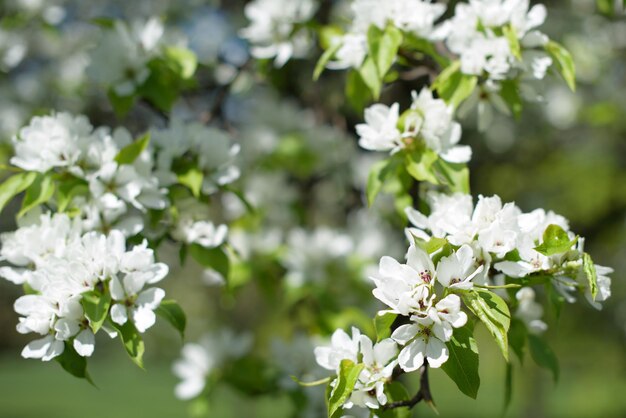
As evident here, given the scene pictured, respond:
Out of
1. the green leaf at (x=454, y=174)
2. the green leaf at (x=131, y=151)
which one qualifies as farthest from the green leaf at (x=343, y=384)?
the green leaf at (x=131, y=151)

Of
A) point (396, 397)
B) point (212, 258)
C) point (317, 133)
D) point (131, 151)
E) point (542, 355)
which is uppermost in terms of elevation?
point (131, 151)

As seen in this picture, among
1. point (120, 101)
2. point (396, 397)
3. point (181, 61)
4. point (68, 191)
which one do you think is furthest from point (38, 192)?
point (396, 397)

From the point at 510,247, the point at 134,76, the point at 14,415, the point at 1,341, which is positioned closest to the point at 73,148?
the point at 134,76

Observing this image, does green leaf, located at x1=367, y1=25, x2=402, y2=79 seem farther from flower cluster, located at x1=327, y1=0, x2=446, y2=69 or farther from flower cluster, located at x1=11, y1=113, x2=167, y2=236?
flower cluster, located at x1=11, y1=113, x2=167, y2=236

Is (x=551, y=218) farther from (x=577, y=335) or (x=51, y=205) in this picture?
(x=577, y=335)

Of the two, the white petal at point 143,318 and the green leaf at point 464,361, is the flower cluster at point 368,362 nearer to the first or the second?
the green leaf at point 464,361

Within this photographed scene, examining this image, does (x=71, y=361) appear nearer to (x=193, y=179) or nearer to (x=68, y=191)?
(x=68, y=191)

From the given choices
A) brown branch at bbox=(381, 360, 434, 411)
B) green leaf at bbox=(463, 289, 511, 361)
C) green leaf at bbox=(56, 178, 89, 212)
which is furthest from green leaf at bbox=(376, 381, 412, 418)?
green leaf at bbox=(56, 178, 89, 212)
